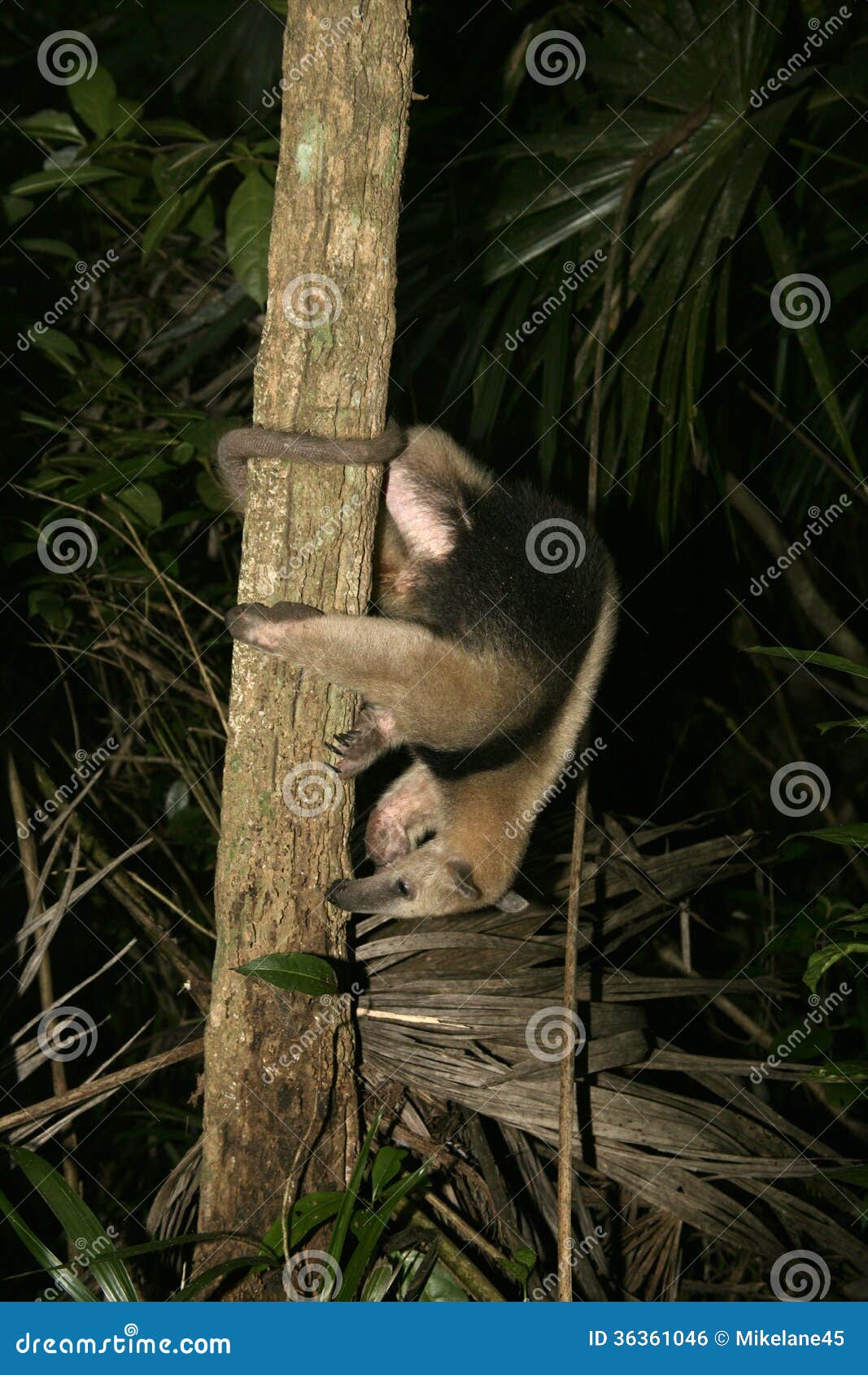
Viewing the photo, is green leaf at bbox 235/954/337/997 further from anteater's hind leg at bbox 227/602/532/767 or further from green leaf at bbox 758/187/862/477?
green leaf at bbox 758/187/862/477

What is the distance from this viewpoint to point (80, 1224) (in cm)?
282

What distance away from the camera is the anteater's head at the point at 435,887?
10.5 feet

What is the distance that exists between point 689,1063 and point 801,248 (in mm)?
3361

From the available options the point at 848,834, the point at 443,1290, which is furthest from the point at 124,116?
the point at 443,1290

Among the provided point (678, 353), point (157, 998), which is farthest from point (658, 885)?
point (157, 998)

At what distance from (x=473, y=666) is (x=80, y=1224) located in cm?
187

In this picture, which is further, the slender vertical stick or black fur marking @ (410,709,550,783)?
black fur marking @ (410,709,550,783)

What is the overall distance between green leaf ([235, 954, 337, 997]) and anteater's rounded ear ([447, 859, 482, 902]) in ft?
2.72

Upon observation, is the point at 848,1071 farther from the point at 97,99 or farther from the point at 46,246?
the point at 46,246

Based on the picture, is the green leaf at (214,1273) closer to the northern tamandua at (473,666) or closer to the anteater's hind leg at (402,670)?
the northern tamandua at (473,666)

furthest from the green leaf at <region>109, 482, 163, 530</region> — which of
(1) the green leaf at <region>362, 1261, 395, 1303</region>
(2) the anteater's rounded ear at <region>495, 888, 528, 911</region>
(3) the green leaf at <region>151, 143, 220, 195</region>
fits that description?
(1) the green leaf at <region>362, 1261, 395, 1303</region>

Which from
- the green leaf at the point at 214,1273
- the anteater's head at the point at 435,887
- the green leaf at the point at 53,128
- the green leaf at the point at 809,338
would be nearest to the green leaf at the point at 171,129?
the green leaf at the point at 53,128

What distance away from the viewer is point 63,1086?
12.3 feet

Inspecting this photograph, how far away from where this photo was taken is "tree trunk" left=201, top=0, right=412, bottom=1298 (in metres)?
2.45
